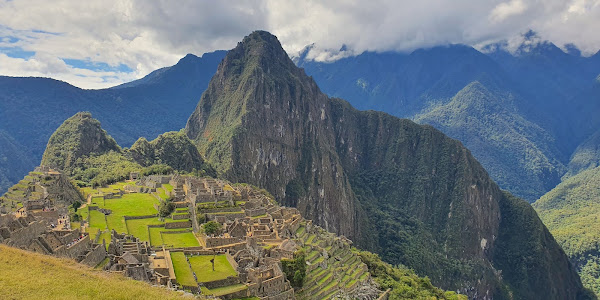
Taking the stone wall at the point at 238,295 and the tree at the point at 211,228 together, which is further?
the tree at the point at 211,228

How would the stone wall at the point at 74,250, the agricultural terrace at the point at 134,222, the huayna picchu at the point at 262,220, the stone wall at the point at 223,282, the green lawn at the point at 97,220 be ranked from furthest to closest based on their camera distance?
the green lawn at the point at 97,220 → the agricultural terrace at the point at 134,222 → the huayna picchu at the point at 262,220 → the stone wall at the point at 223,282 → the stone wall at the point at 74,250

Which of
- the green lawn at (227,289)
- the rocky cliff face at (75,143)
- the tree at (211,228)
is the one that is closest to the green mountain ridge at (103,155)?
the rocky cliff face at (75,143)

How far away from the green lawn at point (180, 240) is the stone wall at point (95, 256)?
10041mm

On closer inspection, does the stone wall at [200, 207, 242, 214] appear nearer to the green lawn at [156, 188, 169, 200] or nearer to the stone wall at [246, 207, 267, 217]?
the stone wall at [246, 207, 267, 217]

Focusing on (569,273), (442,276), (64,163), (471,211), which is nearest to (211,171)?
(64,163)

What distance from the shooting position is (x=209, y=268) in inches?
1475

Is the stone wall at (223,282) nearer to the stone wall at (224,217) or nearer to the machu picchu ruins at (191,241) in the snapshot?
the machu picchu ruins at (191,241)

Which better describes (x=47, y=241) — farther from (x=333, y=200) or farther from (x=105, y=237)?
(x=333, y=200)

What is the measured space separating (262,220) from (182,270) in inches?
777

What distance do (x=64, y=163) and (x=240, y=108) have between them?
7851 cm

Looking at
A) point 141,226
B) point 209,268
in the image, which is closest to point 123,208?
point 141,226

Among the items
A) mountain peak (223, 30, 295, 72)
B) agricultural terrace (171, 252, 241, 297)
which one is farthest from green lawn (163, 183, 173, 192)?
mountain peak (223, 30, 295, 72)

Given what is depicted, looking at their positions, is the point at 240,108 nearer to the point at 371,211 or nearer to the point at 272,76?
the point at 272,76

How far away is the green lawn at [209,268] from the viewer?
35.6m
